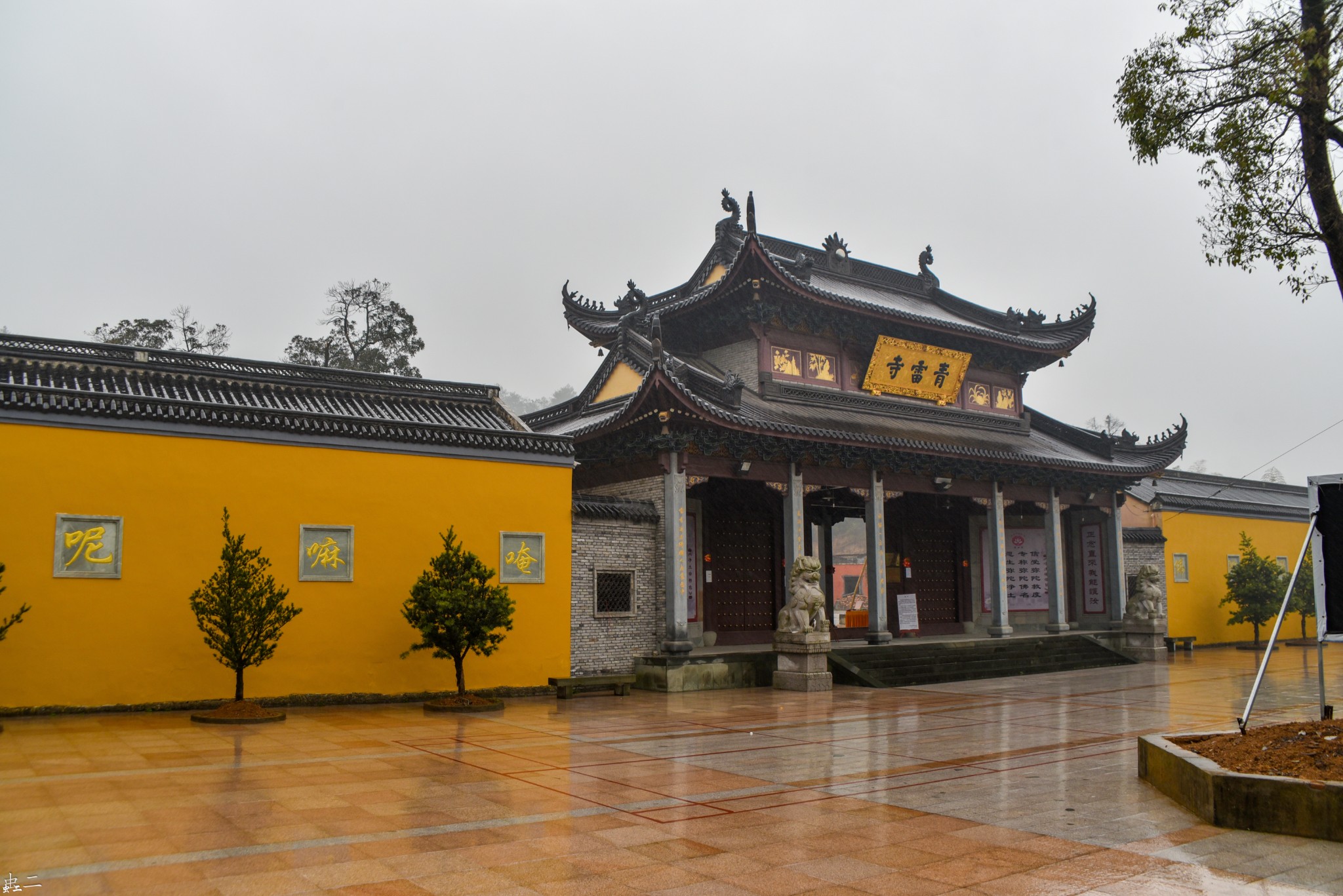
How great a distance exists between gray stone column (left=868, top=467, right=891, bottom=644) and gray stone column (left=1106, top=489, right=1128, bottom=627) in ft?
24.1

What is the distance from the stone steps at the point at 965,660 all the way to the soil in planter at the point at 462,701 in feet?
20.9

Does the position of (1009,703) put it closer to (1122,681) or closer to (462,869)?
(1122,681)

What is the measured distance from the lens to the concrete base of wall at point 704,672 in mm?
15297

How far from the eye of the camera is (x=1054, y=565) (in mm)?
21391

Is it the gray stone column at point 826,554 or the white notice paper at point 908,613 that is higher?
the gray stone column at point 826,554

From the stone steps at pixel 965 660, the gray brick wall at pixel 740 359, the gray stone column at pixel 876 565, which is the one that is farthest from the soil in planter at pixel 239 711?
the gray stone column at pixel 876 565

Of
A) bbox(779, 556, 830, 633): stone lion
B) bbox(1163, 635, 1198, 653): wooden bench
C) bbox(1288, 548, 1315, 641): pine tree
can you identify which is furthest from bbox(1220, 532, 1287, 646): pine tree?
bbox(779, 556, 830, 633): stone lion

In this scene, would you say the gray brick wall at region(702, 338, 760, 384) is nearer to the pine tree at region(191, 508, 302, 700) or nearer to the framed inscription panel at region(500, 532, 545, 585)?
the framed inscription panel at region(500, 532, 545, 585)

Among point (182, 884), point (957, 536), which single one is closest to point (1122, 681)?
point (957, 536)

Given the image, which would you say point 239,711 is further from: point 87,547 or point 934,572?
point 934,572

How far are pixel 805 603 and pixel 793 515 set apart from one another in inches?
97.9

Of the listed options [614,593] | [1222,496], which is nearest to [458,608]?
[614,593]

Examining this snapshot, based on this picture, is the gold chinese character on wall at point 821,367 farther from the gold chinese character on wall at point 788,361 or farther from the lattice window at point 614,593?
the lattice window at point 614,593

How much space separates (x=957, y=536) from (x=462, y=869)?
19.5 metres
